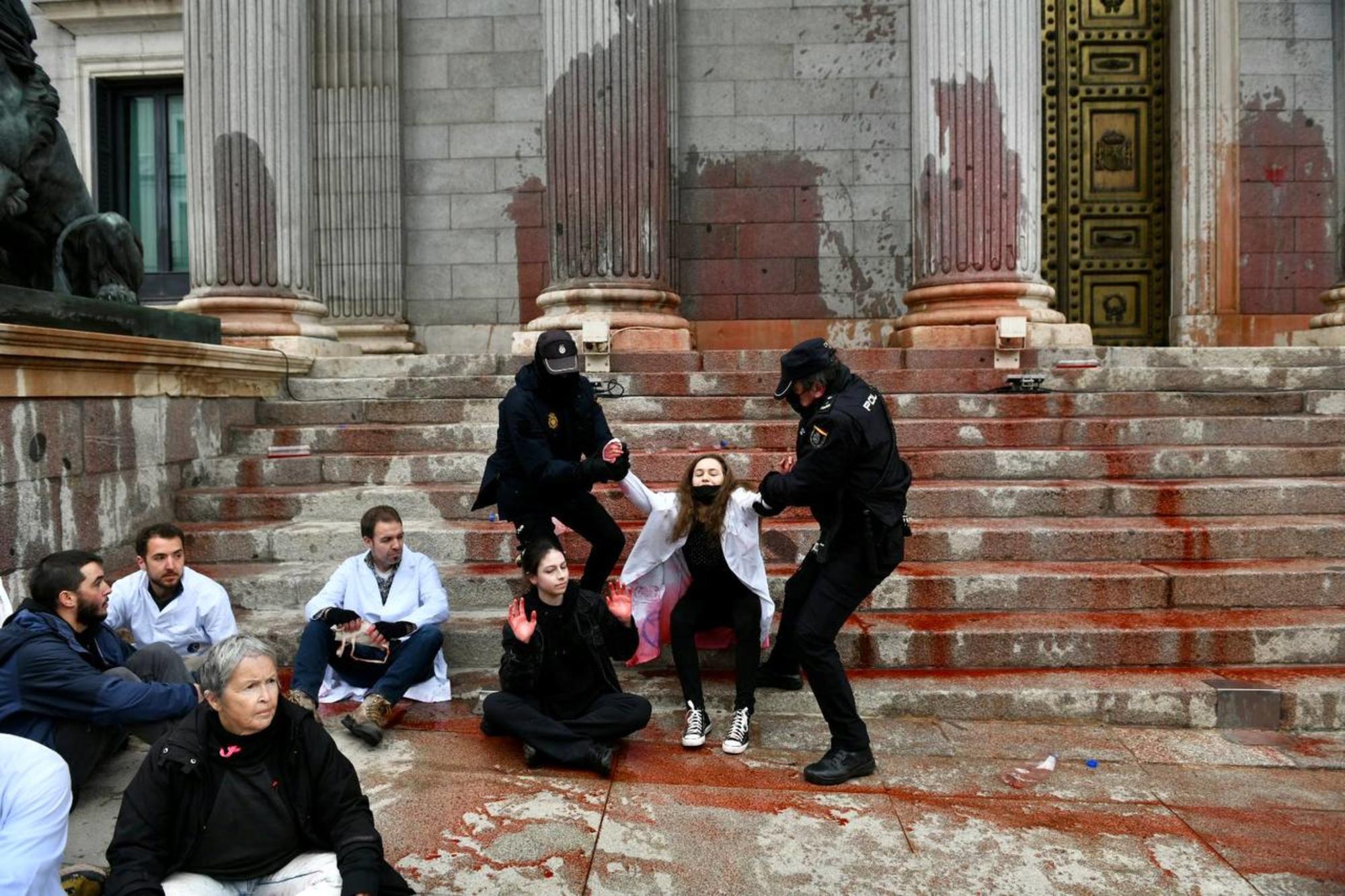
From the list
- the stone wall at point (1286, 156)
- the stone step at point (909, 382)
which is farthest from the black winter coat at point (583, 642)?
the stone wall at point (1286, 156)

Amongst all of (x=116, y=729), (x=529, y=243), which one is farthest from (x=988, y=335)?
(x=116, y=729)

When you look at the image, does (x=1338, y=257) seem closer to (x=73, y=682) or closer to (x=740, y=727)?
(x=740, y=727)

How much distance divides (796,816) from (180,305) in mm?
8442

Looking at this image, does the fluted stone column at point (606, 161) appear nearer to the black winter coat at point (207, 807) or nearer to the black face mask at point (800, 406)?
the black face mask at point (800, 406)

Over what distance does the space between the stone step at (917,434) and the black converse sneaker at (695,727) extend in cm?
309

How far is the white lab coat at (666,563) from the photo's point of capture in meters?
5.36

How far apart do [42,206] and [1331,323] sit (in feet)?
37.5

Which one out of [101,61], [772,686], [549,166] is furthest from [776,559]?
[101,61]

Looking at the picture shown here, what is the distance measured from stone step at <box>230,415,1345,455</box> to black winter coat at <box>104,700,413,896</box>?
488 cm

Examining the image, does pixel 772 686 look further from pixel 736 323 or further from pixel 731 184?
pixel 731 184

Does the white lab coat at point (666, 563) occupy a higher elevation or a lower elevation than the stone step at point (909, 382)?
lower

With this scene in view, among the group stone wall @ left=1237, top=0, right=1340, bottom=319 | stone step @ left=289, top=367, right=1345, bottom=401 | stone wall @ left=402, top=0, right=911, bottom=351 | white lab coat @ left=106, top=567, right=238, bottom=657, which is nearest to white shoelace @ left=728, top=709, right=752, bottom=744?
white lab coat @ left=106, top=567, right=238, bottom=657

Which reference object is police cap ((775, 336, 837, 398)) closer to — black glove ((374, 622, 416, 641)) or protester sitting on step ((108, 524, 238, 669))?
black glove ((374, 622, 416, 641))

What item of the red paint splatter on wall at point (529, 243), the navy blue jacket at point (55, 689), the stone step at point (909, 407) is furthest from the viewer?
A: the red paint splatter on wall at point (529, 243)
